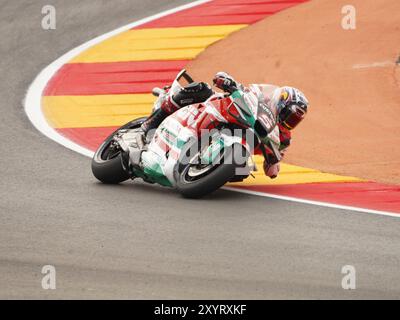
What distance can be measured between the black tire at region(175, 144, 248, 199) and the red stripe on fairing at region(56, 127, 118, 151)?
2.46m

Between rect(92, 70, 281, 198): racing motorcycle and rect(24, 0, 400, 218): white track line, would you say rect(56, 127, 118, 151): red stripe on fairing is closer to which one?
rect(24, 0, 400, 218): white track line

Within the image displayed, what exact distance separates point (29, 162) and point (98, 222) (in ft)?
8.34

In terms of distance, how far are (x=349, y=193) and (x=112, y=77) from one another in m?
5.51

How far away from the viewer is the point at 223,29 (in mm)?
17812

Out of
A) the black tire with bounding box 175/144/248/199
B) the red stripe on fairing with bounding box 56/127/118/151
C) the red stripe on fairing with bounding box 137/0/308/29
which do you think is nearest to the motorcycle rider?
the black tire with bounding box 175/144/248/199

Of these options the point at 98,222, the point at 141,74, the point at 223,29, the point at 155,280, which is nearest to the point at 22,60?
the point at 141,74

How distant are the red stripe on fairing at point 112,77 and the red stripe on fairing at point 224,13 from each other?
1.85 metres

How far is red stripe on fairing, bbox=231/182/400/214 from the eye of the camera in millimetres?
11078

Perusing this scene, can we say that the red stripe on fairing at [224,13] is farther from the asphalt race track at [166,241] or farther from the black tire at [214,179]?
the black tire at [214,179]

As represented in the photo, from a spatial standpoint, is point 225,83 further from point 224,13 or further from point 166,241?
point 224,13

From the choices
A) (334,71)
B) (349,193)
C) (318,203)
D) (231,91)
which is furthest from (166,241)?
(334,71)

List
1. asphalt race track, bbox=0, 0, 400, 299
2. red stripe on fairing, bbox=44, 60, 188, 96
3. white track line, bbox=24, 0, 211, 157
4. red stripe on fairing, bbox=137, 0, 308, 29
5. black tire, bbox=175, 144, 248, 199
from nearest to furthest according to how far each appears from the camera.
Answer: asphalt race track, bbox=0, 0, 400, 299, black tire, bbox=175, 144, 248, 199, white track line, bbox=24, 0, 211, 157, red stripe on fairing, bbox=44, 60, 188, 96, red stripe on fairing, bbox=137, 0, 308, 29

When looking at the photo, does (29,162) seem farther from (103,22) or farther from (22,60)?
(103,22)

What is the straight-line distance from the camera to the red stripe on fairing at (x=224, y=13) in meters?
18.2
